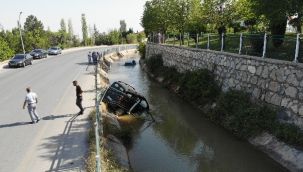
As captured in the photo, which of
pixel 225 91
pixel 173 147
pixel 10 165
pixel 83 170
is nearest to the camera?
pixel 83 170

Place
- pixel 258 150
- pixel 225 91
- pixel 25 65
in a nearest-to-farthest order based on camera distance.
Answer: pixel 258 150 → pixel 225 91 → pixel 25 65

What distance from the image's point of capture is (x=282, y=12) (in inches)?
542

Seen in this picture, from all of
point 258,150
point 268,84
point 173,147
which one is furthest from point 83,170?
point 268,84

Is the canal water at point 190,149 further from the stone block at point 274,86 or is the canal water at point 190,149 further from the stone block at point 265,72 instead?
the stone block at point 265,72

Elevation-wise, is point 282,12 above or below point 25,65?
above

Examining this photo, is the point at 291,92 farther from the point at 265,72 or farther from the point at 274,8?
the point at 274,8

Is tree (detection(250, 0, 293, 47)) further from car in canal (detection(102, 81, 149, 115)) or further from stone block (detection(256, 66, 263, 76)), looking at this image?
car in canal (detection(102, 81, 149, 115))

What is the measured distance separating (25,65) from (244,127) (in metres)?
29.4

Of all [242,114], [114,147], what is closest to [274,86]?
[242,114]

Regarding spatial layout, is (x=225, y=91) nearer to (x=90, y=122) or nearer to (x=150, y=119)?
(x=150, y=119)

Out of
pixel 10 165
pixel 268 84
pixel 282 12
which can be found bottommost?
pixel 10 165

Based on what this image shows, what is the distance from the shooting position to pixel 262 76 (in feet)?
51.1

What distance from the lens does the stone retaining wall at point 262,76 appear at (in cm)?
1322

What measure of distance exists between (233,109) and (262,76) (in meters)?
2.06
